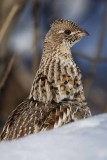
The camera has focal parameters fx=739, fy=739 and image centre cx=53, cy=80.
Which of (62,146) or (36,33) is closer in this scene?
(62,146)

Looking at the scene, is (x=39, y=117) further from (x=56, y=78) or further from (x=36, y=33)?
(x=36, y=33)

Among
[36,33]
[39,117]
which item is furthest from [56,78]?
[36,33]

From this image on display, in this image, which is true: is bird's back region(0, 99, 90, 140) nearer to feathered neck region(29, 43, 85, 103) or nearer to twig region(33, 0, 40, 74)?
feathered neck region(29, 43, 85, 103)

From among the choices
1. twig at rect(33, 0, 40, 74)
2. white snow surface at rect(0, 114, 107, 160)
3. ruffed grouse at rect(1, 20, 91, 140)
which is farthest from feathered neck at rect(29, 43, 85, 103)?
twig at rect(33, 0, 40, 74)

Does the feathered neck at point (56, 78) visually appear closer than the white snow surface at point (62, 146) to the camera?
No

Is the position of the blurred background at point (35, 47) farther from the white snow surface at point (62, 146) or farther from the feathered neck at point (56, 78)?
the white snow surface at point (62, 146)

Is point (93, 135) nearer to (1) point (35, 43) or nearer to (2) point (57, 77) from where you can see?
(2) point (57, 77)

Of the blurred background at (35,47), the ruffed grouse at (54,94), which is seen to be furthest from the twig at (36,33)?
the ruffed grouse at (54,94)
